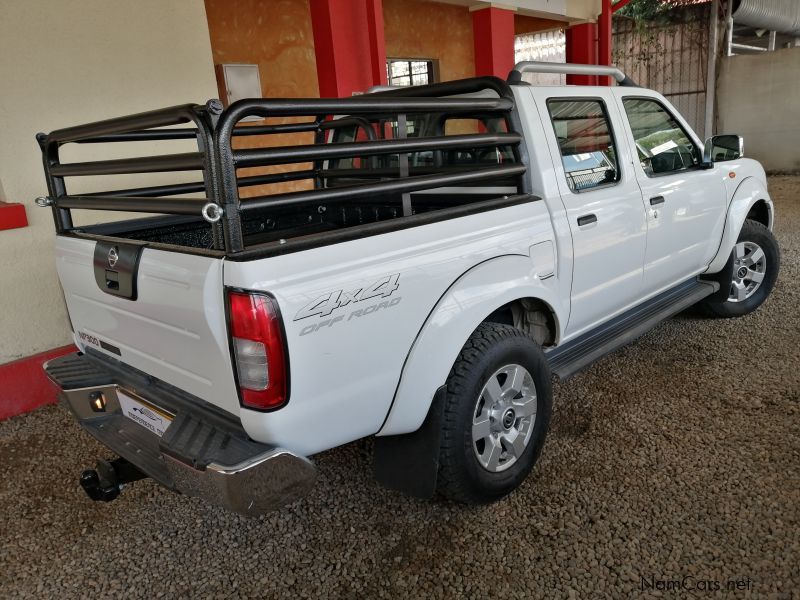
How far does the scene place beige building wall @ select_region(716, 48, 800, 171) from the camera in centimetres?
1384

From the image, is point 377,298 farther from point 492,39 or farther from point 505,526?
point 492,39

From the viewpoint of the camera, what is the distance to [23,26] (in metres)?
3.97

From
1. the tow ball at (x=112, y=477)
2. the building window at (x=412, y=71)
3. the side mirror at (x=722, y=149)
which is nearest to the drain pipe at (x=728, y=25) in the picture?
the building window at (x=412, y=71)

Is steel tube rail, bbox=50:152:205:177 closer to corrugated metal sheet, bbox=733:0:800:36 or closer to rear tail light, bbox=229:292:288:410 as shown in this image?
rear tail light, bbox=229:292:288:410

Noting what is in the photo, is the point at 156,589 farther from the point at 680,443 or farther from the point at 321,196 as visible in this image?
the point at 680,443

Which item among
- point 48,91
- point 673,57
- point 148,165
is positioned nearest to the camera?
point 148,165

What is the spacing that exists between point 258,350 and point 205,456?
1.31 ft

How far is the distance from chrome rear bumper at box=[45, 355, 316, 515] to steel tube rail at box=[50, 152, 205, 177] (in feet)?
2.68

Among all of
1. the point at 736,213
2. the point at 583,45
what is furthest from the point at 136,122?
the point at 583,45

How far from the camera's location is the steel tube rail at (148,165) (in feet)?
6.46

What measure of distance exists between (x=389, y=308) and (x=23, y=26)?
3438 millimetres

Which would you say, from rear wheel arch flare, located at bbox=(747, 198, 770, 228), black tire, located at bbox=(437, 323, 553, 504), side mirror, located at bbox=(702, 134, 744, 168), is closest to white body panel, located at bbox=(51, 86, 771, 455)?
black tire, located at bbox=(437, 323, 553, 504)

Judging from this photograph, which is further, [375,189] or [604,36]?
[604,36]

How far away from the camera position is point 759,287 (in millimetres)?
4836
